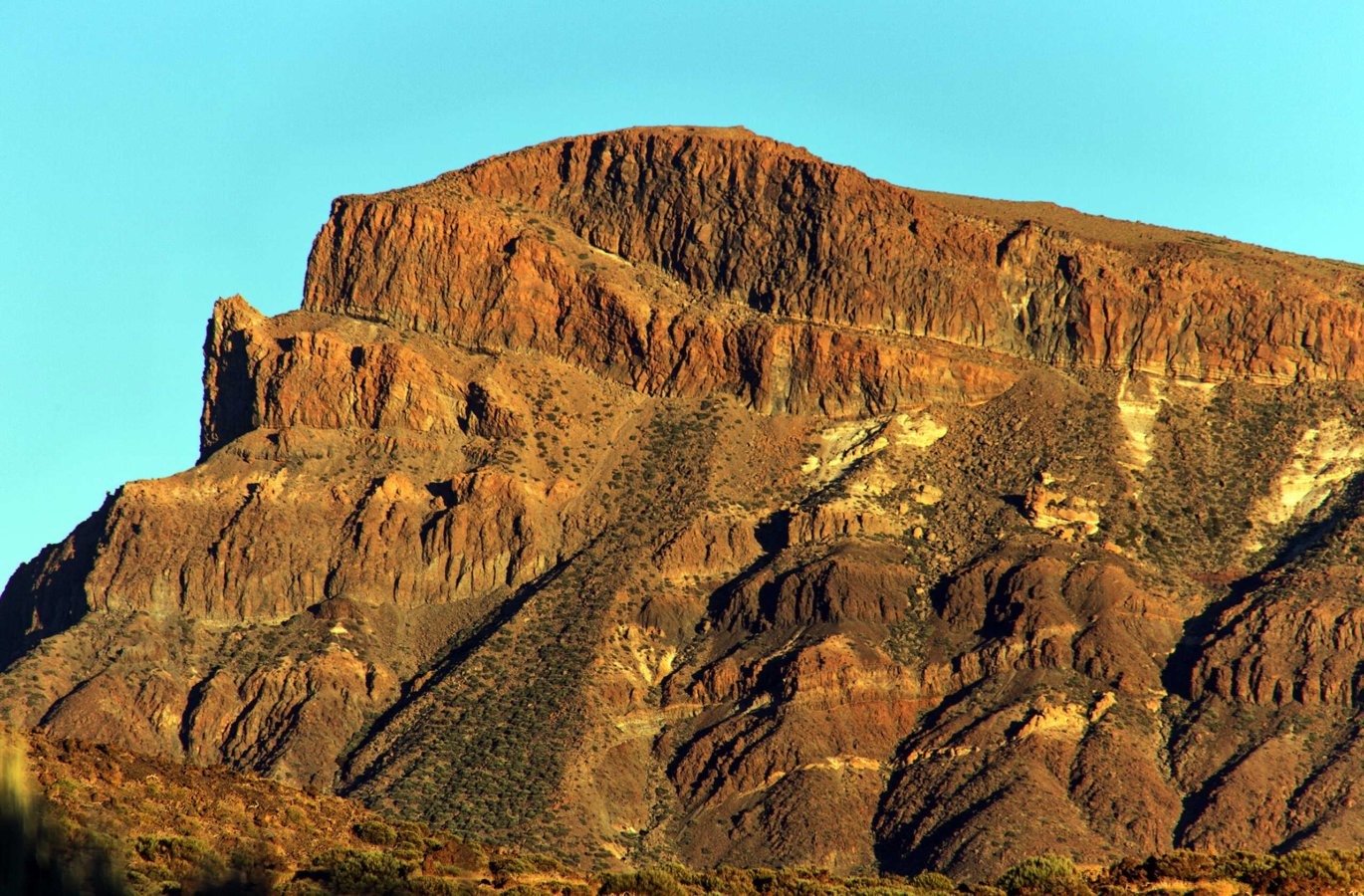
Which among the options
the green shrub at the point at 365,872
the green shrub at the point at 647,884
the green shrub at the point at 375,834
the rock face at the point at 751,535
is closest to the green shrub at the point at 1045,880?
the green shrub at the point at 647,884

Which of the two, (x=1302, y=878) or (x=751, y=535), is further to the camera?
(x=751, y=535)

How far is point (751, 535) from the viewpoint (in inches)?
5438

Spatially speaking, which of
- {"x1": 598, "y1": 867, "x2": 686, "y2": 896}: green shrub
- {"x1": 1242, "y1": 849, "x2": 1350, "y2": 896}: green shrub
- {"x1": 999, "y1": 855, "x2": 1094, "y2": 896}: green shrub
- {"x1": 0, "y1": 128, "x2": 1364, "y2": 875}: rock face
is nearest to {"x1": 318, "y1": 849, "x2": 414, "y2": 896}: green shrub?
{"x1": 598, "y1": 867, "x2": 686, "y2": 896}: green shrub

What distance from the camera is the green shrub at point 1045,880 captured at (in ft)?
203

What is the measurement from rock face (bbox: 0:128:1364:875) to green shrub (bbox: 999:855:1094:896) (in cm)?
4088

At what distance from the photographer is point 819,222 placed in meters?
160

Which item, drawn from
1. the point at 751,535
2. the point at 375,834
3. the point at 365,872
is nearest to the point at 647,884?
the point at 365,872

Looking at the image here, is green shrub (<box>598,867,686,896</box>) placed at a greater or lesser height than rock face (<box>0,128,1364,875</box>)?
lesser

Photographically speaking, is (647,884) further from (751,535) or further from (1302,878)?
(751,535)

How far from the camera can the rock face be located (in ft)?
382

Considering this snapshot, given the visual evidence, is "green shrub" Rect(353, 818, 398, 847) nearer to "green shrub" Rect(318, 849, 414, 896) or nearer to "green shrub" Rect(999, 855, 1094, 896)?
"green shrub" Rect(318, 849, 414, 896)

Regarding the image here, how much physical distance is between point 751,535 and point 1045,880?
7471 cm

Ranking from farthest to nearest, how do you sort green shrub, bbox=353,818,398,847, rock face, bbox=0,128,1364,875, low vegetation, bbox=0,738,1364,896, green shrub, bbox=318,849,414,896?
rock face, bbox=0,128,1364,875 → green shrub, bbox=353,818,398,847 → low vegetation, bbox=0,738,1364,896 → green shrub, bbox=318,849,414,896

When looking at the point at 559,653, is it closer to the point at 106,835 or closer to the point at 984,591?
the point at 984,591
